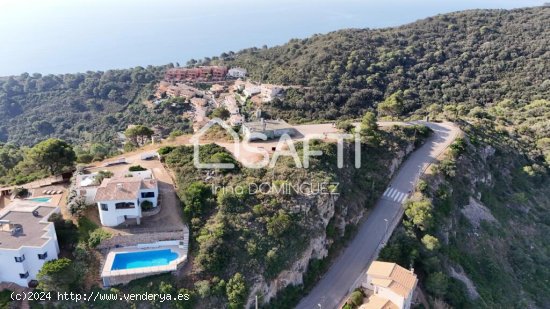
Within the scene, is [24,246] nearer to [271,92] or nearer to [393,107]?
[393,107]

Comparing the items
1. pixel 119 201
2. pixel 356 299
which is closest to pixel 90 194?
pixel 119 201

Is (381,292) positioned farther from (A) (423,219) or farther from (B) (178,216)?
(B) (178,216)

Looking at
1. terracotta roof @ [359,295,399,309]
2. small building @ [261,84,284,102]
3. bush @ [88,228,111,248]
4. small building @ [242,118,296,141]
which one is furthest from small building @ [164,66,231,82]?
terracotta roof @ [359,295,399,309]

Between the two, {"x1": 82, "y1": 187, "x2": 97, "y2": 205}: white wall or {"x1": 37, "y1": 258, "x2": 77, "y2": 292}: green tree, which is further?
{"x1": 82, "y1": 187, "x2": 97, "y2": 205}: white wall

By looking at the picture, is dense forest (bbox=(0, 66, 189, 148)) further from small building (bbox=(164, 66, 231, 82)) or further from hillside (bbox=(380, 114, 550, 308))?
hillside (bbox=(380, 114, 550, 308))

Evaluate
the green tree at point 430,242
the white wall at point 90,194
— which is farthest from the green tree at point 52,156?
the green tree at point 430,242
